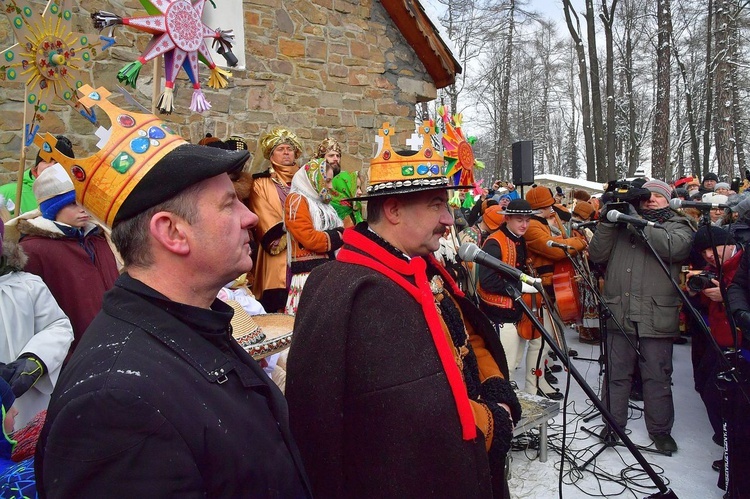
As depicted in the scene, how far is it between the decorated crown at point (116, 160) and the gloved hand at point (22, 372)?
1177mm

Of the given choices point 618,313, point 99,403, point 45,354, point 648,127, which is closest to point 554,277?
point 618,313

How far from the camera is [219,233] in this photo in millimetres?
1354

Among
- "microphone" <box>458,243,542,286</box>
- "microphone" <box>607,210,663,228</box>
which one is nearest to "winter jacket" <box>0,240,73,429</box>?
"microphone" <box>458,243,542,286</box>

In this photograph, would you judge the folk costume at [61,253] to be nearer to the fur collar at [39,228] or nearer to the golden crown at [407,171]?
the fur collar at [39,228]

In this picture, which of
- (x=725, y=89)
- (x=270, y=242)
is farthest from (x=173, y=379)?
(x=725, y=89)

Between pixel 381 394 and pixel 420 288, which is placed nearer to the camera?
pixel 381 394

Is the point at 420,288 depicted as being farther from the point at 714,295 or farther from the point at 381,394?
the point at 714,295

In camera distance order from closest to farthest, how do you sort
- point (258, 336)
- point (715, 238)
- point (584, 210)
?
1. point (258, 336)
2. point (715, 238)
3. point (584, 210)

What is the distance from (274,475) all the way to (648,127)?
132 ft

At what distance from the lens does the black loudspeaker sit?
7.91 meters

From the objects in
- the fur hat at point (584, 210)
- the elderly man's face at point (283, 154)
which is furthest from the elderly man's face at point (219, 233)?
the fur hat at point (584, 210)

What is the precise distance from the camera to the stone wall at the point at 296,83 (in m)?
5.55

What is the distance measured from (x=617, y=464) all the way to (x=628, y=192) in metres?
2.30

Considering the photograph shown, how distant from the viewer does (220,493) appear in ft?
3.65
